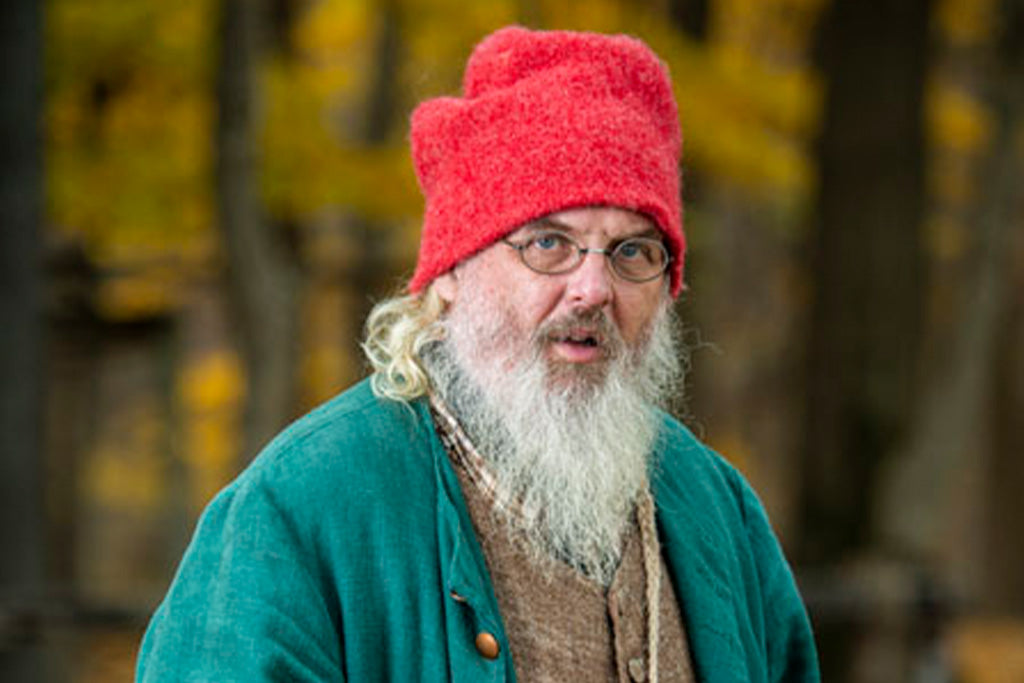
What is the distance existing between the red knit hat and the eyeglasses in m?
0.04

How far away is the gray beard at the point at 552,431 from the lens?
2705 mm

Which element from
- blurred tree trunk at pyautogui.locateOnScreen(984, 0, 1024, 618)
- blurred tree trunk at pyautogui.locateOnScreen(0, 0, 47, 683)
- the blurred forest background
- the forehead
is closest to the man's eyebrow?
the forehead

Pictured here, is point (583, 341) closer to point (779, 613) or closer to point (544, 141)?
point (544, 141)

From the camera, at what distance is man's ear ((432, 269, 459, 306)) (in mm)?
2832

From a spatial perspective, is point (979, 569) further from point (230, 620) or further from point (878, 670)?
point (230, 620)

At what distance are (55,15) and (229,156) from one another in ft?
6.04

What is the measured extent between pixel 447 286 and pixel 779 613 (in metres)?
0.82

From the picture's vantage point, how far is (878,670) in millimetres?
8062

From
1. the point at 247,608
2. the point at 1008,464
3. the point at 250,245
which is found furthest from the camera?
the point at 1008,464

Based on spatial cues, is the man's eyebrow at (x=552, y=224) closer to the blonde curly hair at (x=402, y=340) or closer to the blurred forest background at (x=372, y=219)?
the blonde curly hair at (x=402, y=340)

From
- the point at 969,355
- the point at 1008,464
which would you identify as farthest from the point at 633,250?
the point at 1008,464

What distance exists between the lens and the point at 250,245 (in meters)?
8.20

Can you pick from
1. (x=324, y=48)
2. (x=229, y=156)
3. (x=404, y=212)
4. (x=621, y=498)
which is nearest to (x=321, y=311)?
(x=324, y=48)

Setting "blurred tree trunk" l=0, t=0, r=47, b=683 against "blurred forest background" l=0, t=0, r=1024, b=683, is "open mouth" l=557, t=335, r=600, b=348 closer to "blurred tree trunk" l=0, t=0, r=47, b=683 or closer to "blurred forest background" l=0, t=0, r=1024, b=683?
"blurred forest background" l=0, t=0, r=1024, b=683
